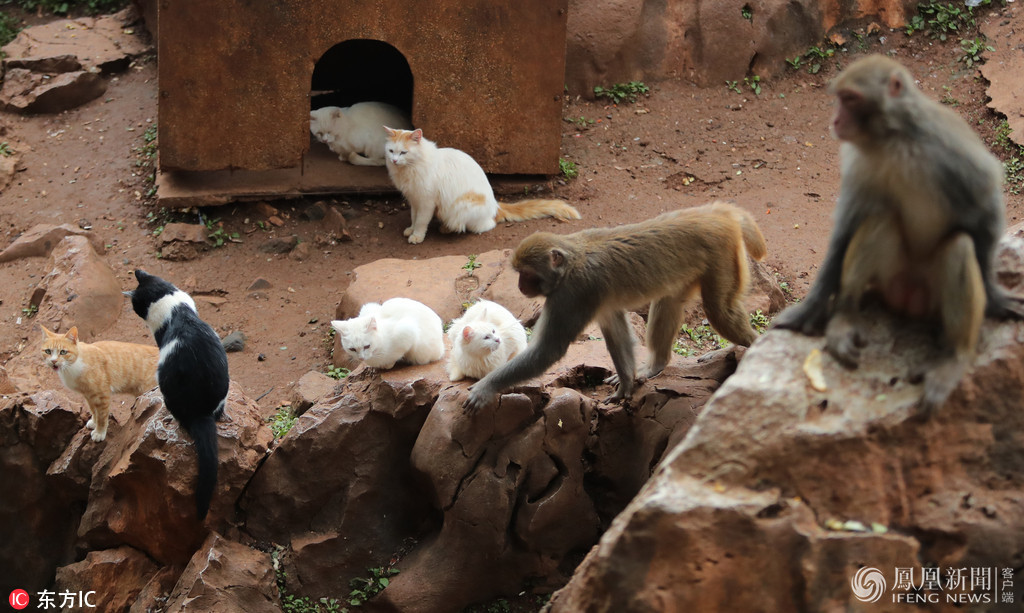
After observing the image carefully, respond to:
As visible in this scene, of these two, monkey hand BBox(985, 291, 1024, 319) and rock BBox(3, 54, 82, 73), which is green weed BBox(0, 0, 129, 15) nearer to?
rock BBox(3, 54, 82, 73)

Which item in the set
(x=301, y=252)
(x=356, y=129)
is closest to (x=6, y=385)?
(x=301, y=252)

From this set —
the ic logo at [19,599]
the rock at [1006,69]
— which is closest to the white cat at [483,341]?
the ic logo at [19,599]

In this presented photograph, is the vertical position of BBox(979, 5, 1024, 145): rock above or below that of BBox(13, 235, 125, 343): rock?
above

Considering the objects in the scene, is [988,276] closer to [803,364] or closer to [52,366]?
[803,364]

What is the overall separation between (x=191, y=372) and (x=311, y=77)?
573 centimetres

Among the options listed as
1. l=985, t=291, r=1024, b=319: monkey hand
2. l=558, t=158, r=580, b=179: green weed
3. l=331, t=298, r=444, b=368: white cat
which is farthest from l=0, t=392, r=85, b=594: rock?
l=558, t=158, r=580, b=179: green weed

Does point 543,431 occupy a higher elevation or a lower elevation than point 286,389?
higher

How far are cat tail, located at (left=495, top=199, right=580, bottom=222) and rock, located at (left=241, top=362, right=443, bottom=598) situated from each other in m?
4.32

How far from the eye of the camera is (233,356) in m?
8.58

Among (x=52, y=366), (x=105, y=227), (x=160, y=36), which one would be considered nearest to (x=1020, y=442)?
(x=52, y=366)

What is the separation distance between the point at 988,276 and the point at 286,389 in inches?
230

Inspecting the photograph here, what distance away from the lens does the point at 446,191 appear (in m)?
10.1

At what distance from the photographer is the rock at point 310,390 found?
716 cm

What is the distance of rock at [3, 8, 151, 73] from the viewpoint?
12.5 metres
